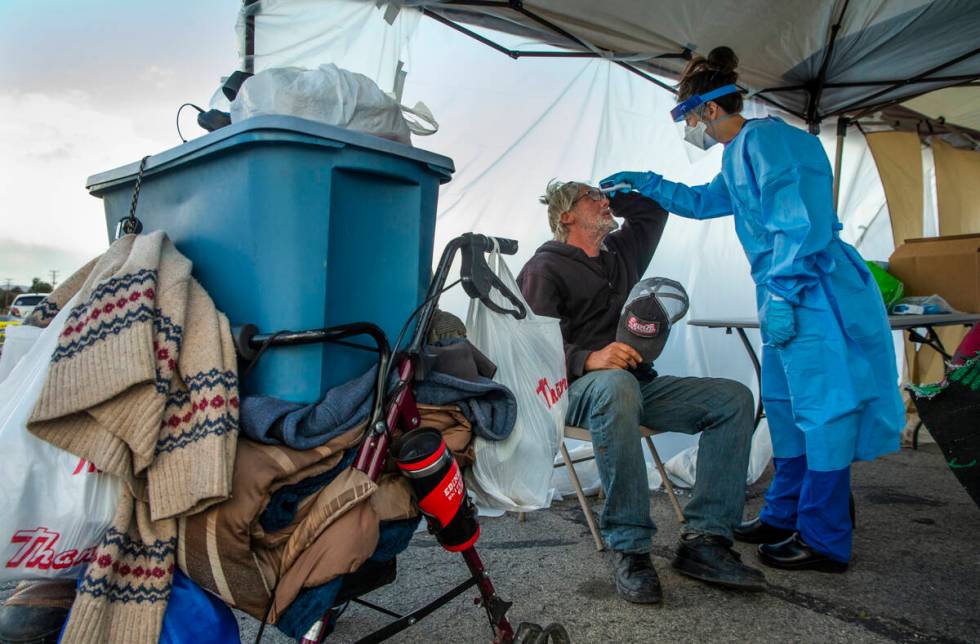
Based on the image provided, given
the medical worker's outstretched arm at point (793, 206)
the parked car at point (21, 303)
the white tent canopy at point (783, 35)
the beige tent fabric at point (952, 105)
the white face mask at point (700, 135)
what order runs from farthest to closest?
the parked car at point (21, 303) < the beige tent fabric at point (952, 105) < the white tent canopy at point (783, 35) < the white face mask at point (700, 135) < the medical worker's outstretched arm at point (793, 206)

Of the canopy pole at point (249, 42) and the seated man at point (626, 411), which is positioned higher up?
the canopy pole at point (249, 42)

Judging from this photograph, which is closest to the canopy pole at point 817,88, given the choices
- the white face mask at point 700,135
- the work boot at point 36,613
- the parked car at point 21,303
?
the white face mask at point 700,135

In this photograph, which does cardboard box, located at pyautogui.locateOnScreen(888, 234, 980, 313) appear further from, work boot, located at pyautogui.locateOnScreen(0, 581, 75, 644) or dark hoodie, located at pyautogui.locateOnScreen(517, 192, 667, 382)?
work boot, located at pyautogui.locateOnScreen(0, 581, 75, 644)

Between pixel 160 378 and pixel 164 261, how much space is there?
26 centimetres

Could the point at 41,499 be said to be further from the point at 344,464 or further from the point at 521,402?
the point at 521,402

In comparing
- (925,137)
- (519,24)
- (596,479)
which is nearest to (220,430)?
(596,479)

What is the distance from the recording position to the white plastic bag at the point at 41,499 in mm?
949

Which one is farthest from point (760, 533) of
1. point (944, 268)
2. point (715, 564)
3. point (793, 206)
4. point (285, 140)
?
point (285, 140)

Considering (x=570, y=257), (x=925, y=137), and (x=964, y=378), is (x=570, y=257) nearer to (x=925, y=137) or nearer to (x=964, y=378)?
(x=964, y=378)

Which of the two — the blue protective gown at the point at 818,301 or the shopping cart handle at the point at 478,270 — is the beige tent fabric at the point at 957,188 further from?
the shopping cart handle at the point at 478,270

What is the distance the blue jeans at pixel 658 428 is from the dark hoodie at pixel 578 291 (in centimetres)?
19

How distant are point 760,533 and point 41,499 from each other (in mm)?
2430

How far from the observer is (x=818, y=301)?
2.17m

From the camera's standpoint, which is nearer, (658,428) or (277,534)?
(277,534)
